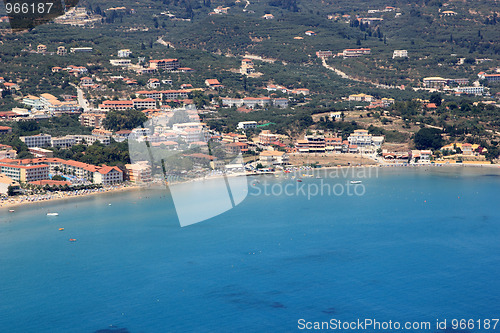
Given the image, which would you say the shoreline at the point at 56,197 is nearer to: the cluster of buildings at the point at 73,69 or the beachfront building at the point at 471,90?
the cluster of buildings at the point at 73,69

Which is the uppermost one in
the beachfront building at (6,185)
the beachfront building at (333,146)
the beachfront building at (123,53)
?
the beachfront building at (123,53)

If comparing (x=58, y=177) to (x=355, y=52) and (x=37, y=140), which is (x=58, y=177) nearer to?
(x=37, y=140)

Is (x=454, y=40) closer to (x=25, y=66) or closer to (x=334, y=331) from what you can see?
(x=25, y=66)

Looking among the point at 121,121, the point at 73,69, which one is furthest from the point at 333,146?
the point at 73,69

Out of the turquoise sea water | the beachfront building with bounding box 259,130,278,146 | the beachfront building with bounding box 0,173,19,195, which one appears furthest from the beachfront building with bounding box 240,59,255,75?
the beachfront building with bounding box 0,173,19,195

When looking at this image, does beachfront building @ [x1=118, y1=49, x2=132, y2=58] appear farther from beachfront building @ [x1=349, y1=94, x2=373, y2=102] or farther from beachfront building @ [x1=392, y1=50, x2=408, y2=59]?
beachfront building @ [x1=392, y1=50, x2=408, y2=59]

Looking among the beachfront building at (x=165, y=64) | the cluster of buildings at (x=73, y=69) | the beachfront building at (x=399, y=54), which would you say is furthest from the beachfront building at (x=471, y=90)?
the cluster of buildings at (x=73, y=69)
